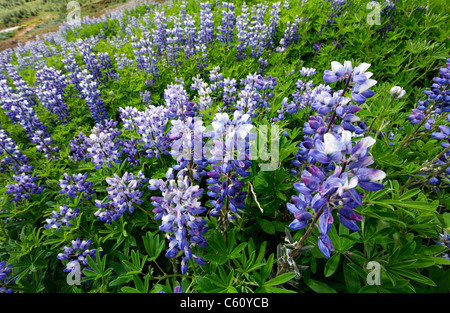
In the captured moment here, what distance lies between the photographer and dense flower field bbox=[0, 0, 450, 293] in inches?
58.1

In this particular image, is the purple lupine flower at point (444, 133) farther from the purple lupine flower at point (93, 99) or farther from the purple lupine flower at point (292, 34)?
the purple lupine flower at point (93, 99)

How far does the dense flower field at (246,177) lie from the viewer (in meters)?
1.48

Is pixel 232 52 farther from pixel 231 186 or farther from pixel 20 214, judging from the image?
pixel 20 214

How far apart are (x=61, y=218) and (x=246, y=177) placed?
199cm

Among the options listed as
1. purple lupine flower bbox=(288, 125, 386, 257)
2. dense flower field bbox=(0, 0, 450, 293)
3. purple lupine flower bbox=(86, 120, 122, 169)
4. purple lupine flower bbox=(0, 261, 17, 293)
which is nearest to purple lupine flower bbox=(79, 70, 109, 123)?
dense flower field bbox=(0, 0, 450, 293)

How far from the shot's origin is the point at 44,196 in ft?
9.45

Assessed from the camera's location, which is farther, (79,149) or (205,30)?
(205,30)

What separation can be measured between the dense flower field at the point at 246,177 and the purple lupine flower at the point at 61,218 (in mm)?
15

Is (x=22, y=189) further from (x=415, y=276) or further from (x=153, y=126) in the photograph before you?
(x=415, y=276)

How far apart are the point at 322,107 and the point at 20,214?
11.8 ft

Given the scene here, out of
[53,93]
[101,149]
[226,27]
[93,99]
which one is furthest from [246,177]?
[226,27]

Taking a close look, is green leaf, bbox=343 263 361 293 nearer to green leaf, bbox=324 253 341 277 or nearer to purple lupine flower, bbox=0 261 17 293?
green leaf, bbox=324 253 341 277

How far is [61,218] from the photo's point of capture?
93.5 inches
